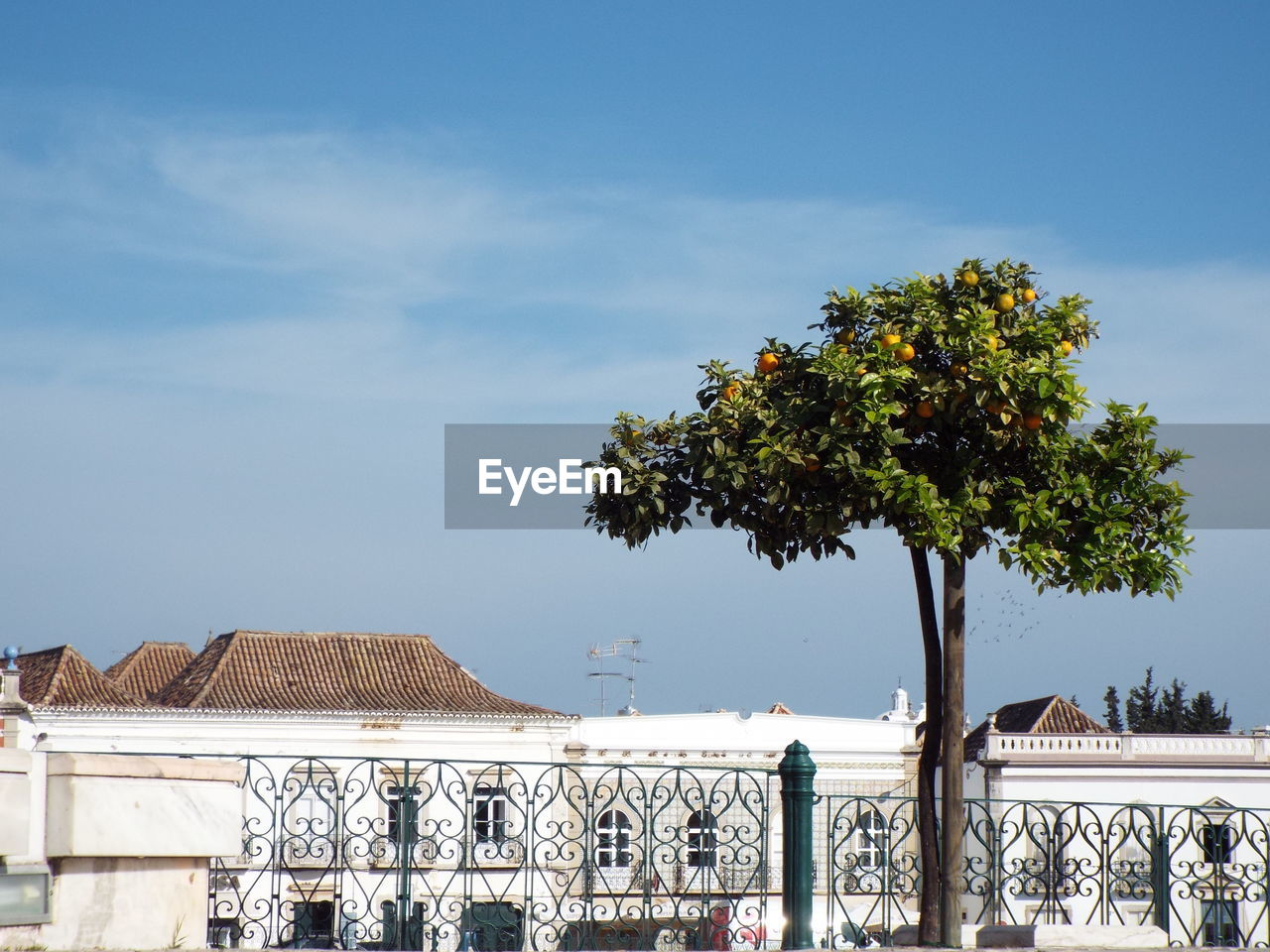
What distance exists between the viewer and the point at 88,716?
34000 millimetres

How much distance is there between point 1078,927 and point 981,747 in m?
34.1

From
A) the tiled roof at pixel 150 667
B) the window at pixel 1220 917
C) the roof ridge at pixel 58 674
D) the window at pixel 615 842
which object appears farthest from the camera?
the tiled roof at pixel 150 667

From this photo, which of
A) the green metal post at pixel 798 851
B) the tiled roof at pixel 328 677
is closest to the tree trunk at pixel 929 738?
the green metal post at pixel 798 851

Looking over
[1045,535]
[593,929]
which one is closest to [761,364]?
[1045,535]

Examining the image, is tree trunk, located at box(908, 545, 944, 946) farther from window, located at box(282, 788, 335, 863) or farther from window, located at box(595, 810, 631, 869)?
window, located at box(282, 788, 335, 863)

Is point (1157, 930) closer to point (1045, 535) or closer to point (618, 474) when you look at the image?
point (1045, 535)

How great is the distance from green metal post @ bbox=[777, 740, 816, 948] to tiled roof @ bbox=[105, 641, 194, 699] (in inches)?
1363

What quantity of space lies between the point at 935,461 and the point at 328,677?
2937 cm

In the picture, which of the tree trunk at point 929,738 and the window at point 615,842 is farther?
the tree trunk at point 929,738

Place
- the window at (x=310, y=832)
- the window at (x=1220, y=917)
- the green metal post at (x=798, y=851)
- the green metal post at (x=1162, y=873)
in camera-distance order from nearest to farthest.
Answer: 1. the green metal post at (x=798, y=851)
2. the window at (x=310, y=832)
3. the window at (x=1220, y=917)
4. the green metal post at (x=1162, y=873)

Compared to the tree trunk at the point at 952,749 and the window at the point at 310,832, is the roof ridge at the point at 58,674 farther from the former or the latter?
the tree trunk at the point at 952,749

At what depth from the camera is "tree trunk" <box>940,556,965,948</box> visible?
8.41 meters

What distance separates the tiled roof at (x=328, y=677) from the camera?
1396 inches

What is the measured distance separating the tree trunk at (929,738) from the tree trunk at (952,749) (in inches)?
6.8
